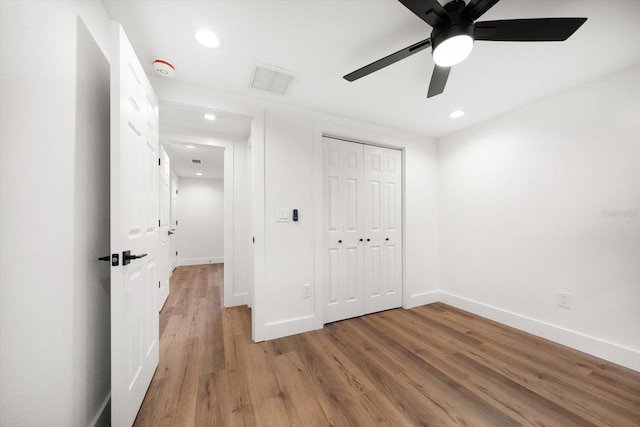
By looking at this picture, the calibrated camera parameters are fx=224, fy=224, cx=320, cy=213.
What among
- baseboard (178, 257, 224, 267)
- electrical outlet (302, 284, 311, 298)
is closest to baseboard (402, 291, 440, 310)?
electrical outlet (302, 284, 311, 298)

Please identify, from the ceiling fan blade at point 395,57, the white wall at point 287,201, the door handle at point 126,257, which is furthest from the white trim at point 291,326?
the ceiling fan blade at point 395,57

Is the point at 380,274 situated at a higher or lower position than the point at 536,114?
lower

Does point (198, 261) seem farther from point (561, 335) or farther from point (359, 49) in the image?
point (561, 335)

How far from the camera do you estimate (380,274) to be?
2.96 meters

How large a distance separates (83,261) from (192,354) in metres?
1.33

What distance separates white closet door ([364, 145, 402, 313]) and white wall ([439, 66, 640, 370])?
851 millimetres

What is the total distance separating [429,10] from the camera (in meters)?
1.13

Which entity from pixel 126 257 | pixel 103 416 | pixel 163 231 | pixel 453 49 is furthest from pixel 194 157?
pixel 453 49

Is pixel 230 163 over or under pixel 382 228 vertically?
over

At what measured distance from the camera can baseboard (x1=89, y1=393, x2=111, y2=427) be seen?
117 cm

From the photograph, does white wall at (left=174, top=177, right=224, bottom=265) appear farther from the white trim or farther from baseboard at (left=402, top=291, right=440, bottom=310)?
baseboard at (left=402, top=291, right=440, bottom=310)

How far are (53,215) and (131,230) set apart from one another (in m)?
0.37

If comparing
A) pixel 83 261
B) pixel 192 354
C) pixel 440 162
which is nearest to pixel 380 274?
pixel 440 162

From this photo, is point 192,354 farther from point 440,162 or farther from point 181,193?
point 181,193
